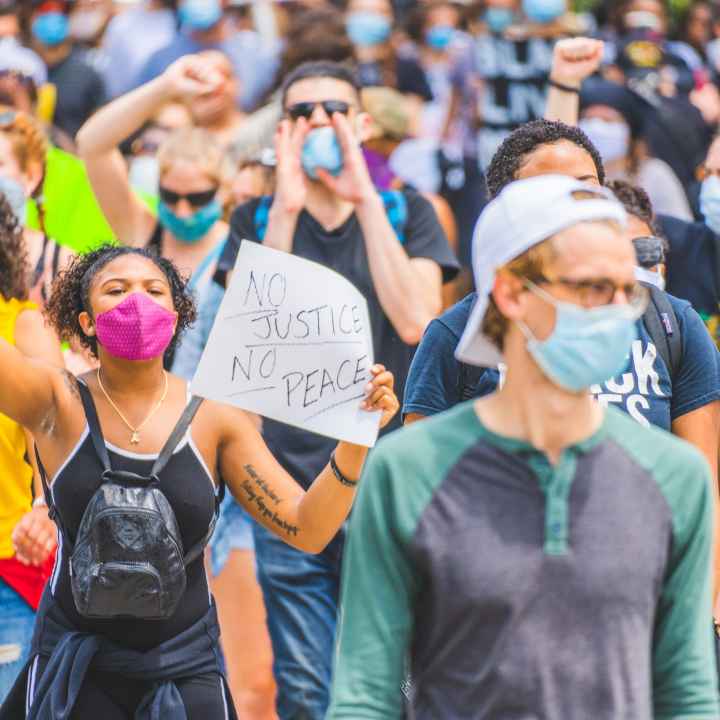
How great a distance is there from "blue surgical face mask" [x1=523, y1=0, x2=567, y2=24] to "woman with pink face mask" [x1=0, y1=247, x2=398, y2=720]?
6.53 meters

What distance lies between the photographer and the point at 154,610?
14.6 ft

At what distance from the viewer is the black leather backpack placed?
4.42m

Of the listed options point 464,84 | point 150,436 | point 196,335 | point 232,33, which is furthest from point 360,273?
point 232,33

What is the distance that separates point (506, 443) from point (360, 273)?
305 cm

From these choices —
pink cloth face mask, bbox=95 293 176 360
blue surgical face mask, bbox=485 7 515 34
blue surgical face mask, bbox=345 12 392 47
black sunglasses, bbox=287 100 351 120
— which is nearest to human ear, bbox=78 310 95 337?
pink cloth face mask, bbox=95 293 176 360

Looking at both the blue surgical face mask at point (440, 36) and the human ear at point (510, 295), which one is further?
the blue surgical face mask at point (440, 36)

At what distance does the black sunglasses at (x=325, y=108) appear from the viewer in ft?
21.0

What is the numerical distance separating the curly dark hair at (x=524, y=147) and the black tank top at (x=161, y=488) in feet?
3.52

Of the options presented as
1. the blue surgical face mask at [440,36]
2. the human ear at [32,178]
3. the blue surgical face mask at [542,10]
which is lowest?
the blue surgical face mask at [440,36]

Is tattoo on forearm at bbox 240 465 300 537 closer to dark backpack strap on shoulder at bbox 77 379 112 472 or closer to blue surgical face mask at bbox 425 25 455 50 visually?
dark backpack strap on shoulder at bbox 77 379 112 472

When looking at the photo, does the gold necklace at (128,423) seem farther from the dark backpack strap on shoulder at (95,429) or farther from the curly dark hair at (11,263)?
the curly dark hair at (11,263)

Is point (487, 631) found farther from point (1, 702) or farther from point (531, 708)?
point (1, 702)

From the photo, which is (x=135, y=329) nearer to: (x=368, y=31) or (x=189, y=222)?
(x=189, y=222)

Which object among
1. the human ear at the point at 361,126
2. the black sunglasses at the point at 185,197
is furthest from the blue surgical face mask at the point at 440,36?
the human ear at the point at 361,126
